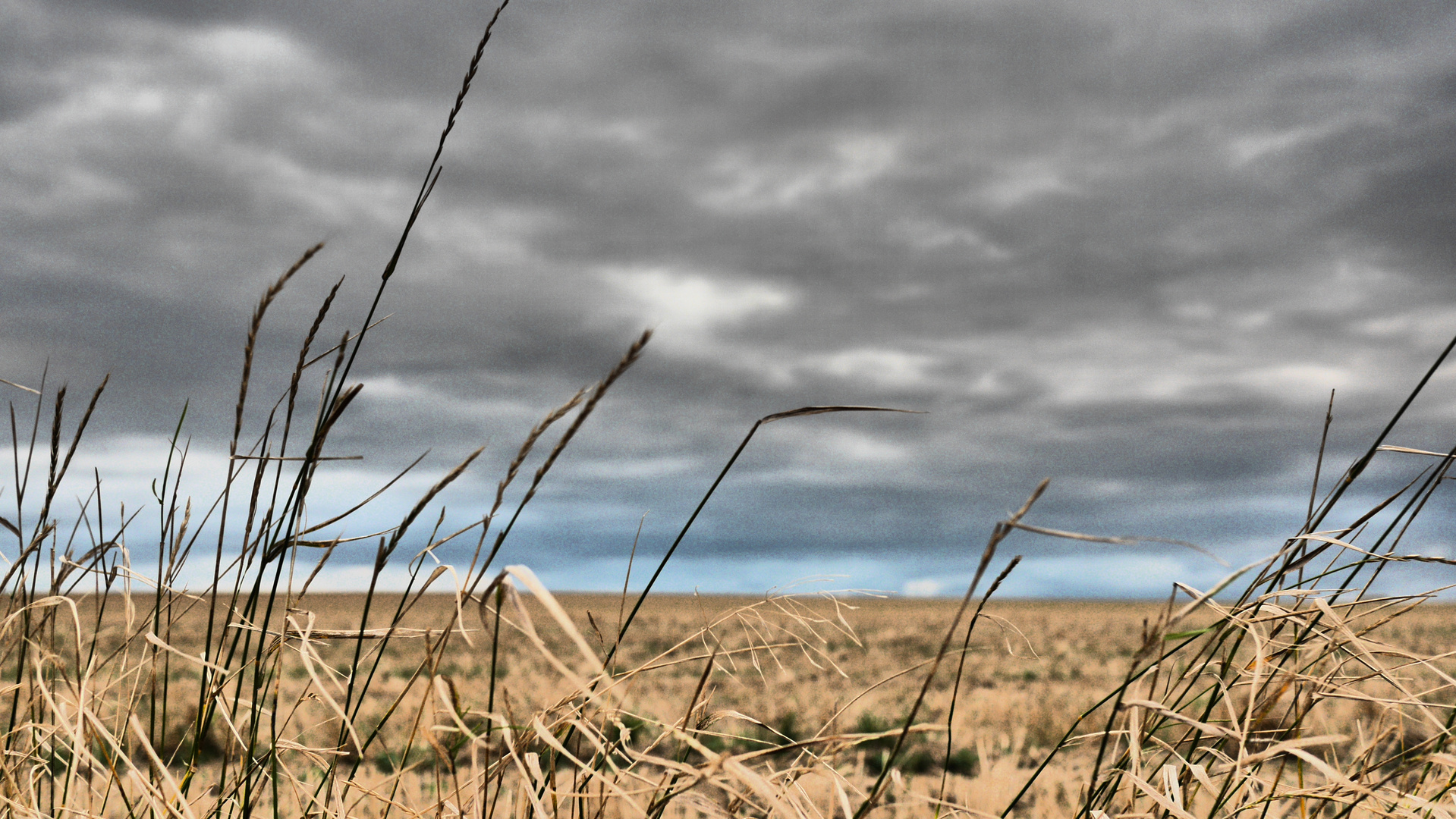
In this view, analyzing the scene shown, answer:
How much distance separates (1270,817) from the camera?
6.18 ft

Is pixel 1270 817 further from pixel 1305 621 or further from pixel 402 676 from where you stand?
pixel 402 676

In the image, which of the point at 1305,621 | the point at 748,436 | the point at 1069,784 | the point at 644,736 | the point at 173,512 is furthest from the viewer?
the point at 644,736

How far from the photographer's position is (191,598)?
2.14 m

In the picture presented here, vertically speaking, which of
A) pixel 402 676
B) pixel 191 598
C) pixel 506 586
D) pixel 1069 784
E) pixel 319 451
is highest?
pixel 319 451

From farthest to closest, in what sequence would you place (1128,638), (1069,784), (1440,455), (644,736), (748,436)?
(1128,638), (644,736), (1069,784), (1440,455), (748,436)

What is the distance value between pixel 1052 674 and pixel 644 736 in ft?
27.5

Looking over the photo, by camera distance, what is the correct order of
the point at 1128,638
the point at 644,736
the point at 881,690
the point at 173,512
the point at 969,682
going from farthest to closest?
the point at 1128,638, the point at 969,682, the point at 881,690, the point at 644,736, the point at 173,512

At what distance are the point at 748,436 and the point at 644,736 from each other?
837cm

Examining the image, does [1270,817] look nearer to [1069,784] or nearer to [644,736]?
[1069,784]

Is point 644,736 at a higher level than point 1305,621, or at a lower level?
lower

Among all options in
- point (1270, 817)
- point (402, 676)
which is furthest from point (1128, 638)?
point (1270, 817)

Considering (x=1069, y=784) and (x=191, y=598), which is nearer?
(x=191, y=598)

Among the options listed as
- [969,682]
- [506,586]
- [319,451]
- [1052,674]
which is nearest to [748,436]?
[506,586]

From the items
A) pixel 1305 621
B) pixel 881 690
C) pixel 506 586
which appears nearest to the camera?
pixel 506 586
